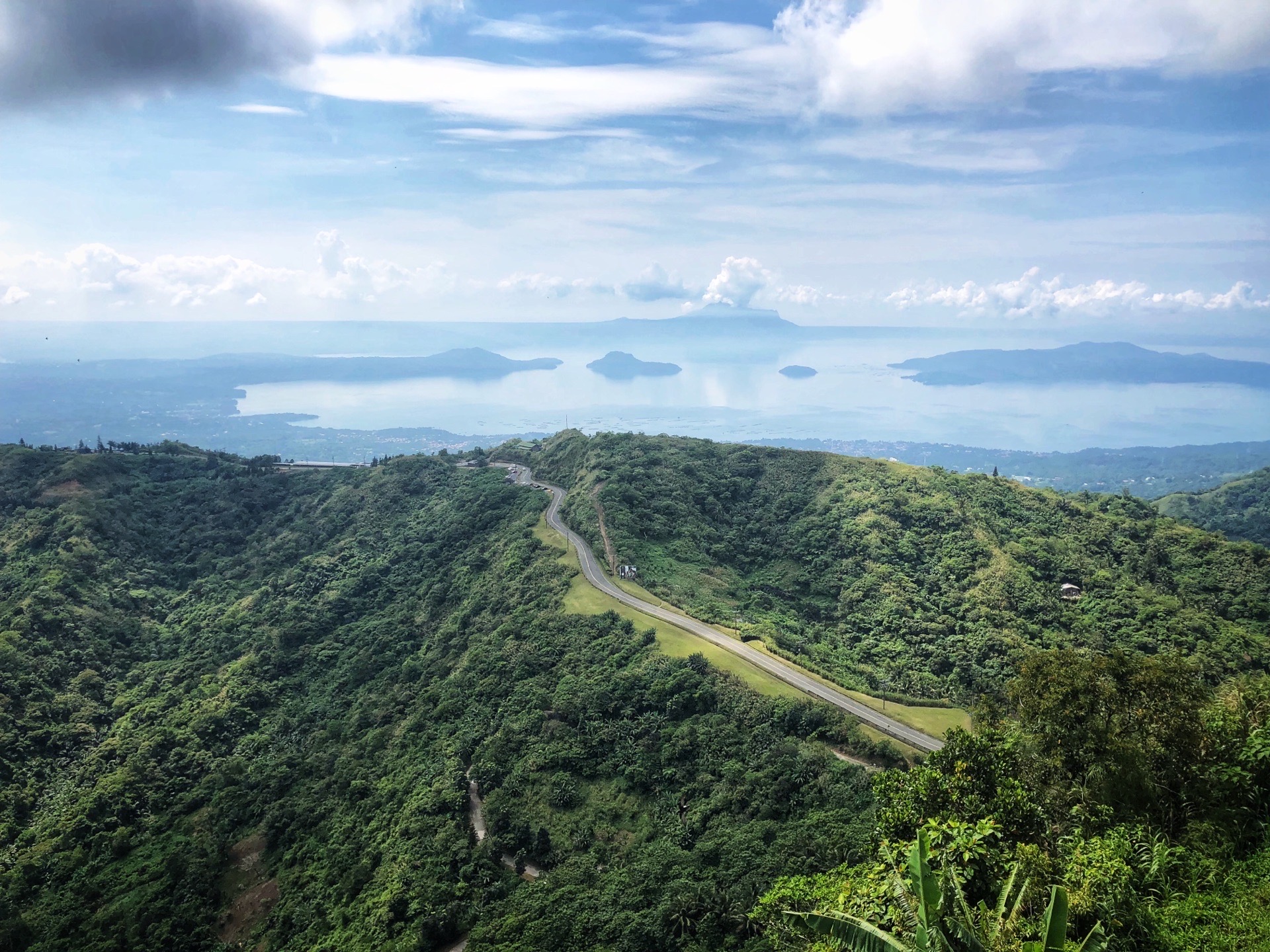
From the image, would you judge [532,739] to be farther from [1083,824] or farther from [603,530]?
[1083,824]

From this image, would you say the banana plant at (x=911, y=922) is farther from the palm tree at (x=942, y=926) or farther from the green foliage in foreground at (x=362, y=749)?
the green foliage in foreground at (x=362, y=749)

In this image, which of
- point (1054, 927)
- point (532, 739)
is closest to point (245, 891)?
point (532, 739)

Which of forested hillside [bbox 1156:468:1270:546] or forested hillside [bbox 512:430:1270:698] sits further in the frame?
forested hillside [bbox 1156:468:1270:546]

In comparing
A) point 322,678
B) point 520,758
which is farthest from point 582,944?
point 322,678

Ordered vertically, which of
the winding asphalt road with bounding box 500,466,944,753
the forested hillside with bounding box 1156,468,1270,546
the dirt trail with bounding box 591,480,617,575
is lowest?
the forested hillside with bounding box 1156,468,1270,546

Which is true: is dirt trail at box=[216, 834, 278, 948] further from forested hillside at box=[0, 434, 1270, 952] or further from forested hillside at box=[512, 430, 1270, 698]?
forested hillside at box=[512, 430, 1270, 698]

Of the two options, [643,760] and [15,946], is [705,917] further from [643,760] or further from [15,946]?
[15,946]

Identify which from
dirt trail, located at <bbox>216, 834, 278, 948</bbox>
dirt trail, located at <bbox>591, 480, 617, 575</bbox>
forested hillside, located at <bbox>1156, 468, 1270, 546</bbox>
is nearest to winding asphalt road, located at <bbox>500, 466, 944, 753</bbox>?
dirt trail, located at <bbox>591, 480, 617, 575</bbox>
